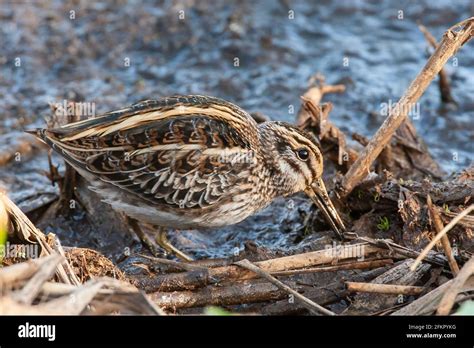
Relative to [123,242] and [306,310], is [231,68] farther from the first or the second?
[306,310]

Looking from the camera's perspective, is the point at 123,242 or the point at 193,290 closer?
the point at 193,290

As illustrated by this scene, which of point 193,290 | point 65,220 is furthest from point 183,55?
point 193,290

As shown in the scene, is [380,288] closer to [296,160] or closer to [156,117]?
[296,160]

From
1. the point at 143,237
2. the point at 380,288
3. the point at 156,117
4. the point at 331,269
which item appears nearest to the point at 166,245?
the point at 143,237

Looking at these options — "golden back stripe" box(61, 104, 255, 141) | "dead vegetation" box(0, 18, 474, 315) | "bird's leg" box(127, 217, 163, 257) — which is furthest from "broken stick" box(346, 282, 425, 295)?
"bird's leg" box(127, 217, 163, 257)

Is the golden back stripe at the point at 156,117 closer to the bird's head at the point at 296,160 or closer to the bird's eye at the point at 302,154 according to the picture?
the bird's head at the point at 296,160

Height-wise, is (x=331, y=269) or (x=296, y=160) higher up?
→ (x=296, y=160)

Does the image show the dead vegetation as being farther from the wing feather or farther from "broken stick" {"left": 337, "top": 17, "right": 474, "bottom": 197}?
the wing feather
